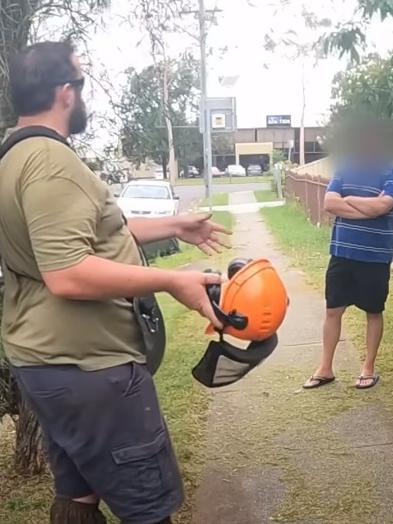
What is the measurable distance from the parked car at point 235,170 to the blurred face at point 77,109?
98.2ft

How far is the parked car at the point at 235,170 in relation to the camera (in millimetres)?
32291

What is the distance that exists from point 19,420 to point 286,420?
1539mm

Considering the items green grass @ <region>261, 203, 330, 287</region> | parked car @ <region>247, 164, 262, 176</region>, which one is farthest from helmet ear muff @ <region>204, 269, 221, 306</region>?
parked car @ <region>247, 164, 262, 176</region>

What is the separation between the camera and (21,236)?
80.4 inches

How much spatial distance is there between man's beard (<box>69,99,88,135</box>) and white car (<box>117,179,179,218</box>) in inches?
503

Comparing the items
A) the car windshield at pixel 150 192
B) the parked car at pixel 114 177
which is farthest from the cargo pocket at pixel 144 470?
the car windshield at pixel 150 192

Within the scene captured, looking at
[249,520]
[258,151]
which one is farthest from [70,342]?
[258,151]

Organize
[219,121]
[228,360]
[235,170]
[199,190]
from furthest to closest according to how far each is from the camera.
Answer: [235,170], [199,190], [219,121], [228,360]

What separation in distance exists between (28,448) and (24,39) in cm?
191

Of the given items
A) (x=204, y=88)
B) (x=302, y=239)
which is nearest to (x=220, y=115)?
(x=302, y=239)

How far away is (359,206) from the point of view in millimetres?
4297

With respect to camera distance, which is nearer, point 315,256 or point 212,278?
point 212,278

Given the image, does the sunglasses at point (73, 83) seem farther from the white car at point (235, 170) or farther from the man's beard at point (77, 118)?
the white car at point (235, 170)

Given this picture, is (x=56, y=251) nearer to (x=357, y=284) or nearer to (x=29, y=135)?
(x=29, y=135)
